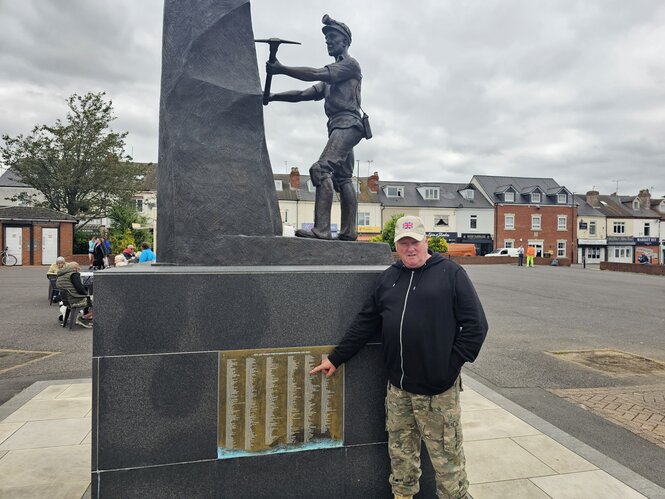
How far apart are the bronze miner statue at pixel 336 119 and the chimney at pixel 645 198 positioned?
2431 inches

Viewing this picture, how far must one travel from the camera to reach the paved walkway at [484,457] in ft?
10.7

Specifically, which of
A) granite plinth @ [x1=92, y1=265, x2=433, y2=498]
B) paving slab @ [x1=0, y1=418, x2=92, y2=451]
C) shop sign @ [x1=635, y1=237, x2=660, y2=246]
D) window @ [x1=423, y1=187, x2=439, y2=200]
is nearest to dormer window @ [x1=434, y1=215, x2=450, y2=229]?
window @ [x1=423, y1=187, x2=439, y2=200]

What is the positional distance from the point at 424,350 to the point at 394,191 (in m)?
44.8

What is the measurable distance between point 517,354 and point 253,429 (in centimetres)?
601

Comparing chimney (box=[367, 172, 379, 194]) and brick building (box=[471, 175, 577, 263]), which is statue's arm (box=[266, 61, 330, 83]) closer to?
chimney (box=[367, 172, 379, 194])

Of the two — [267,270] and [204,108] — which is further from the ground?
[204,108]

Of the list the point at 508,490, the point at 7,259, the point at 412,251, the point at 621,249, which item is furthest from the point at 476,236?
the point at 412,251

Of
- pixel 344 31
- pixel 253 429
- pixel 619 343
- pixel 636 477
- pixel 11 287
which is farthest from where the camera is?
pixel 11 287

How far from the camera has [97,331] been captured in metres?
2.72

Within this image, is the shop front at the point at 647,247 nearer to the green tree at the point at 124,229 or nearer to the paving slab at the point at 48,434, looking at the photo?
the green tree at the point at 124,229

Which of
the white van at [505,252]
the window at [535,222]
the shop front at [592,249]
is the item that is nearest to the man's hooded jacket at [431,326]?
the white van at [505,252]

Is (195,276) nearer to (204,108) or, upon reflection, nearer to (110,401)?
(110,401)

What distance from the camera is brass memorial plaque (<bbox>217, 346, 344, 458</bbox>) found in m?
2.91

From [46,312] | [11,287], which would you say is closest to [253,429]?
[46,312]
